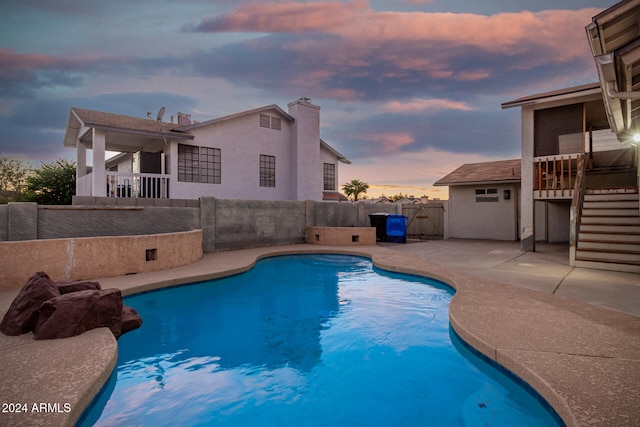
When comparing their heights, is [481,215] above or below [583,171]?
below

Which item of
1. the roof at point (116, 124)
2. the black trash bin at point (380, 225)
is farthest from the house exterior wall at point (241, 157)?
the black trash bin at point (380, 225)

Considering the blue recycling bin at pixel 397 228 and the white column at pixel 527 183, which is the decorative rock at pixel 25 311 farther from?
the blue recycling bin at pixel 397 228

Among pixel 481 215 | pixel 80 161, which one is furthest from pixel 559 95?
pixel 80 161

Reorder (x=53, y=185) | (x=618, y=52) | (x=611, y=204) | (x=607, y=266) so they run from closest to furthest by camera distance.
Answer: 1. (x=618, y=52)
2. (x=607, y=266)
3. (x=611, y=204)
4. (x=53, y=185)

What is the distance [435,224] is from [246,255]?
10993mm

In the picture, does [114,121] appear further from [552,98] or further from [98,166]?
[552,98]

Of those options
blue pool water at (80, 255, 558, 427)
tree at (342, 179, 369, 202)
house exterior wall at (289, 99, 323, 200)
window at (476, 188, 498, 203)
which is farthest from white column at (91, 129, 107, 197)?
tree at (342, 179, 369, 202)

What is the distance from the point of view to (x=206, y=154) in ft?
48.1

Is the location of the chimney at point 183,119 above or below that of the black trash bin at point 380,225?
above

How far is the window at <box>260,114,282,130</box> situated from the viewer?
16344 mm

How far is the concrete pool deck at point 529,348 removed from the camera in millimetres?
2523

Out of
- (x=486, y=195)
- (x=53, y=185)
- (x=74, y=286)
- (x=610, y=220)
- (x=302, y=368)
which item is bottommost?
(x=302, y=368)

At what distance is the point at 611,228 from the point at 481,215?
→ 7.39m

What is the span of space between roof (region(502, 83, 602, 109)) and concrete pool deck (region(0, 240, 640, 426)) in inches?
236
